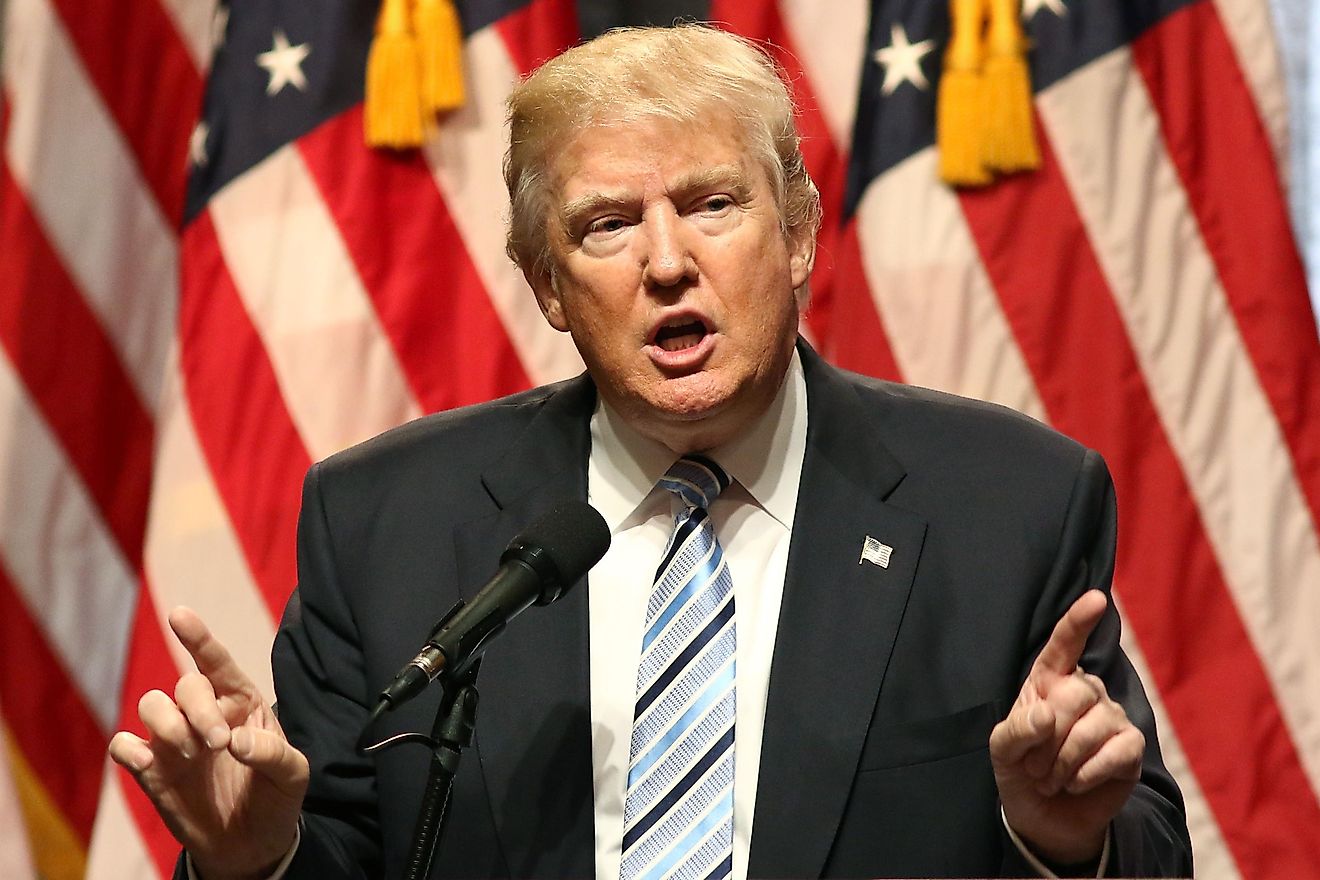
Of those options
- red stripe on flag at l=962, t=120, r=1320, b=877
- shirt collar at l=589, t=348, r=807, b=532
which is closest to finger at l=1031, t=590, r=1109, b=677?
shirt collar at l=589, t=348, r=807, b=532

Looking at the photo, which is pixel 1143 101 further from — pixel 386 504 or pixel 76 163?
pixel 76 163

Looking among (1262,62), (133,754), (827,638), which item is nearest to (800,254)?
(827,638)

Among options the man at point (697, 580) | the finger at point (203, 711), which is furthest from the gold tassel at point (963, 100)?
the finger at point (203, 711)

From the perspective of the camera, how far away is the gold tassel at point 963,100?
286 centimetres

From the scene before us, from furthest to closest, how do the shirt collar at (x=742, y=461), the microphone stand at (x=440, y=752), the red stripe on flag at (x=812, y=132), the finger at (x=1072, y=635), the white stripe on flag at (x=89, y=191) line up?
1. the white stripe on flag at (x=89, y=191)
2. the red stripe on flag at (x=812, y=132)
3. the shirt collar at (x=742, y=461)
4. the finger at (x=1072, y=635)
5. the microphone stand at (x=440, y=752)

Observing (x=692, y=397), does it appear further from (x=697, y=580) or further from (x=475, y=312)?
(x=475, y=312)

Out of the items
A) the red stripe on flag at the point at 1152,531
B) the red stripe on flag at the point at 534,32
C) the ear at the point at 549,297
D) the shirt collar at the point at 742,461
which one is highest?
the red stripe on flag at the point at 534,32

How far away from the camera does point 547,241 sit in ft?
7.11

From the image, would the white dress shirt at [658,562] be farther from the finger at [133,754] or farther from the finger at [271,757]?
the finger at [133,754]

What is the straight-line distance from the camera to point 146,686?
315 cm

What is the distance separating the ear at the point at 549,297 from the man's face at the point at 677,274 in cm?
12

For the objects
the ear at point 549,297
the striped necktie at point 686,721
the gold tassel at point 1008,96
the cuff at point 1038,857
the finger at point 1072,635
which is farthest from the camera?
the gold tassel at point 1008,96

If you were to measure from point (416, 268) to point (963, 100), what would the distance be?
3.56ft

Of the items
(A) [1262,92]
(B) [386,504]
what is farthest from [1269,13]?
(B) [386,504]
